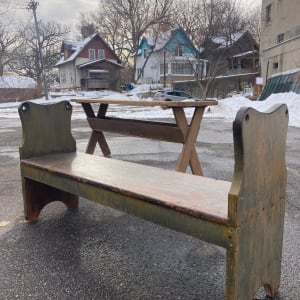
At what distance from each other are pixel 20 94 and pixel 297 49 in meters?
26.1

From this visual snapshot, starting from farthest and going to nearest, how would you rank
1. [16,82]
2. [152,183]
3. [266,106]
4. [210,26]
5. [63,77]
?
[63,77] → [16,82] → [210,26] → [266,106] → [152,183]

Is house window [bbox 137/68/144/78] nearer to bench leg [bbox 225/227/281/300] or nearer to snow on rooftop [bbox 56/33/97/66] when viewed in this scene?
snow on rooftop [bbox 56/33/97/66]

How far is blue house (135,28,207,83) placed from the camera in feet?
140

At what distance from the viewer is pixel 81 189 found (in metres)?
2.49

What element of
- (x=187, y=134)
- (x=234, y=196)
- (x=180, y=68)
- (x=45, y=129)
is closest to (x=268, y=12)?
(x=180, y=68)

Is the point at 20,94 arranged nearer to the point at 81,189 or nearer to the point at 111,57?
the point at 111,57

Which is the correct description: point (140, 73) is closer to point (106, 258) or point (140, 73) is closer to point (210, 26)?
point (210, 26)

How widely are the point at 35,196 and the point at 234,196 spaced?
2.27 m

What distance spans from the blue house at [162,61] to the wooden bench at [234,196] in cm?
3919

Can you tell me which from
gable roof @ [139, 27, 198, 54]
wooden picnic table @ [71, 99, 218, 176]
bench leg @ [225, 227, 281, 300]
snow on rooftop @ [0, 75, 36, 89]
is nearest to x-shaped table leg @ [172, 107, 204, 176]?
wooden picnic table @ [71, 99, 218, 176]

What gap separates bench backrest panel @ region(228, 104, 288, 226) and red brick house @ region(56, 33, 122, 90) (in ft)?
139

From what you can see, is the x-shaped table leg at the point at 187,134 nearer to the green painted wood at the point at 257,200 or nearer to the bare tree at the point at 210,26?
the green painted wood at the point at 257,200

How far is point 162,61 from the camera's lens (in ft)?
157

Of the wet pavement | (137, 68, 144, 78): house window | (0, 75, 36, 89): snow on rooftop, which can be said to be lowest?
the wet pavement
